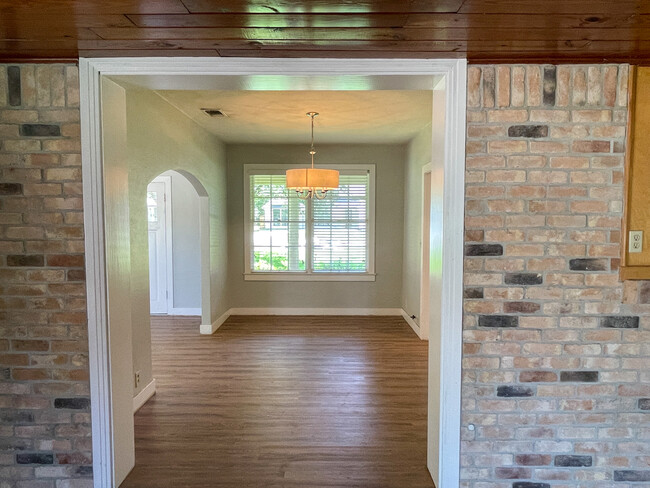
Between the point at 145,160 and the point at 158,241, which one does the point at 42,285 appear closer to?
the point at 145,160

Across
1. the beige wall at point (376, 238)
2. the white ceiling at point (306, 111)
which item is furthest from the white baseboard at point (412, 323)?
the white ceiling at point (306, 111)

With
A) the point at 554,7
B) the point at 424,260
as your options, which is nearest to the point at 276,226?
the point at 424,260

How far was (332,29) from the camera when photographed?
4.64 feet

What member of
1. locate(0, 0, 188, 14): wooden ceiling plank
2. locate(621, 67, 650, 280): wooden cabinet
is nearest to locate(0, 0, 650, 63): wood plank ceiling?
locate(0, 0, 188, 14): wooden ceiling plank

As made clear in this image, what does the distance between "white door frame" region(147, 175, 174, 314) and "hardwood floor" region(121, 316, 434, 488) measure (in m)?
1.14

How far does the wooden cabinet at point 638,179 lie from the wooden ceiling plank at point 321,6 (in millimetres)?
1085

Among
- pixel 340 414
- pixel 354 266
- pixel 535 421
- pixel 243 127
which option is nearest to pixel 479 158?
pixel 535 421

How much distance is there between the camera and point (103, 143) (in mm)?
1778

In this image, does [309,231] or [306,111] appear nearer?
[306,111]

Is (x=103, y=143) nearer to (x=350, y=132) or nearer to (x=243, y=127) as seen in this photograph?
(x=243, y=127)

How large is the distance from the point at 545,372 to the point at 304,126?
3496 millimetres

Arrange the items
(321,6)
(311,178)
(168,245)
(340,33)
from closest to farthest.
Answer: (321,6), (340,33), (311,178), (168,245)

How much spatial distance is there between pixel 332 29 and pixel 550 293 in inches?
59.9

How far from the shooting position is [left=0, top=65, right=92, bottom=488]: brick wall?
1748 millimetres
